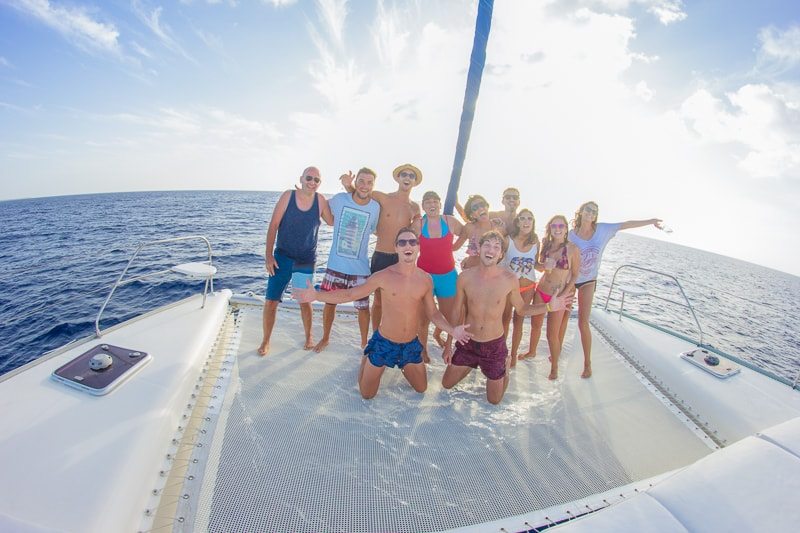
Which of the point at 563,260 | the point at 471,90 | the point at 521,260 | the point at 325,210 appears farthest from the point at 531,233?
the point at 325,210

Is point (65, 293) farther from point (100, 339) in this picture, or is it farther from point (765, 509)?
point (765, 509)

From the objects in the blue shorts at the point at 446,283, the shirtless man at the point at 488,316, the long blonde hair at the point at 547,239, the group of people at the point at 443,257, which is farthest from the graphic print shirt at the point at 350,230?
the long blonde hair at the point at 547,239

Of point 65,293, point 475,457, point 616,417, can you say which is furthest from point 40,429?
point 65,293

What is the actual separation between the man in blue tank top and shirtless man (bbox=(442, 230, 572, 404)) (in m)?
1.91

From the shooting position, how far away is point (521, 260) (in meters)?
4.03

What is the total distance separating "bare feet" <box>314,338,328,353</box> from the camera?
4232 millimetres

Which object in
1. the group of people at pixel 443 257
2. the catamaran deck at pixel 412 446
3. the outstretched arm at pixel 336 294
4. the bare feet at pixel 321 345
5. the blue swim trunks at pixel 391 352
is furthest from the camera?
the bare feet at pixel 321 345

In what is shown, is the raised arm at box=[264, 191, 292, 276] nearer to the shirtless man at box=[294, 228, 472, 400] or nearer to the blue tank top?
the blue tank top

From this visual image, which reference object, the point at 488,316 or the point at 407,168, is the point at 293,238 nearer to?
the point at 407,168

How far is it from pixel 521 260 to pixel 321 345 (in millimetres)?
2822

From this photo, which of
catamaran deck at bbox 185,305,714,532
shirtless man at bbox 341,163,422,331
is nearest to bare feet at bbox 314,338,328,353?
catamaran deck at bbox 185,305,714,532

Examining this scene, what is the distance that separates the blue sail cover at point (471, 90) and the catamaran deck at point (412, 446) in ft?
8.66

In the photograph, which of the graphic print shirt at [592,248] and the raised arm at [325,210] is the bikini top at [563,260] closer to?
the graphic print shirt at [592,248]

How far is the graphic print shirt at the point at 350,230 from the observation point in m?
4.03
